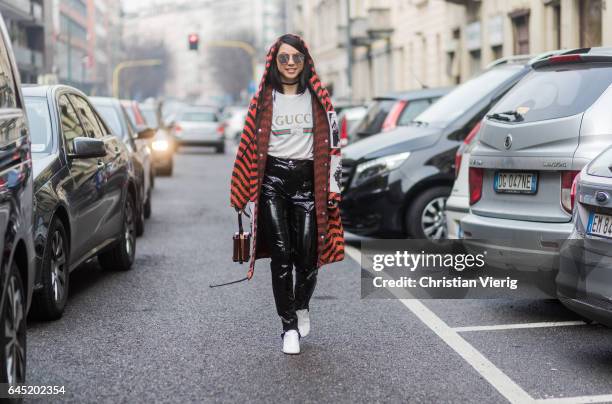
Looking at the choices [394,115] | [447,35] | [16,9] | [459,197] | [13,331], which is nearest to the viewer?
[13,331]

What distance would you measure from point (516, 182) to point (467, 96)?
12.5 feet

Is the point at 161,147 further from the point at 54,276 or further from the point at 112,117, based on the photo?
the point at 54,276

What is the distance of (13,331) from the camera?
4.82 metres

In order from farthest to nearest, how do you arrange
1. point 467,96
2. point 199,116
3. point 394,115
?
point 199,116 < point 394,115 < point 467,96

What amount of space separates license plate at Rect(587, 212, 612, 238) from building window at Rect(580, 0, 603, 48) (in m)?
15.0

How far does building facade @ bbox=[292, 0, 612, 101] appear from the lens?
21.9 meters

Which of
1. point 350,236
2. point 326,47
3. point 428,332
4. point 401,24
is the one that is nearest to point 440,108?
point 350,236

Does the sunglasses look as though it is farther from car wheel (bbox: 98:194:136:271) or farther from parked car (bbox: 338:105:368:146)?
parked car (bbox: 338:105:368:146)

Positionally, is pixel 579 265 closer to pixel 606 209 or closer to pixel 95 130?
pixel 606 209

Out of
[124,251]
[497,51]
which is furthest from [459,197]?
[497,51]

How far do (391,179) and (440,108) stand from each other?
A: 1.10 m

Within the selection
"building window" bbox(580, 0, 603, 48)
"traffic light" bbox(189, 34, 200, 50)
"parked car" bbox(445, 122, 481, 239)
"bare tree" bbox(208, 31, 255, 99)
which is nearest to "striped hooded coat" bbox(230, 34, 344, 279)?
"parked car" bbox(445, 122, 481, 239)

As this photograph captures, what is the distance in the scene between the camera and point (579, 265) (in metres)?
5.95

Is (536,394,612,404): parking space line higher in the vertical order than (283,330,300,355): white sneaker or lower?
lower
